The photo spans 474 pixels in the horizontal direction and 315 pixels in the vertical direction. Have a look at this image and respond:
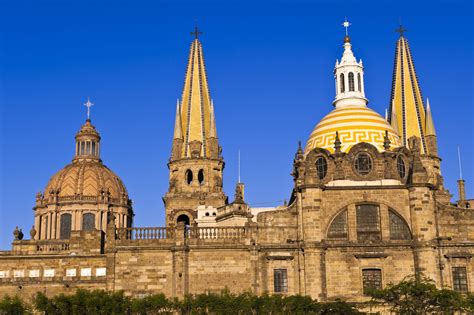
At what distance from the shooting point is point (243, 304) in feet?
145

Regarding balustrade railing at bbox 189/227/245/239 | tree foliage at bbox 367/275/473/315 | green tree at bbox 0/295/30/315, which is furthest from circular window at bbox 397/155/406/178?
green tree at bbox 0/295/30/315

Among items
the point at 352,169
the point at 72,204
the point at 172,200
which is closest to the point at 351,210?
the point at 352,169

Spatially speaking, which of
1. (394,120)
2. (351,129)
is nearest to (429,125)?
(394,120)

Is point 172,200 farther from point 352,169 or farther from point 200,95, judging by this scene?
point 352,169

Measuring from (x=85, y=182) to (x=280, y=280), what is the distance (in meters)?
34.7

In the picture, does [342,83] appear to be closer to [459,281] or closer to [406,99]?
[406,99]

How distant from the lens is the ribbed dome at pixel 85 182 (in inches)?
3120

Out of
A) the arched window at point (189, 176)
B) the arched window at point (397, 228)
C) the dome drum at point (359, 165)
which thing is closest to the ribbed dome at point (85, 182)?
the arched window at point (189, 176)

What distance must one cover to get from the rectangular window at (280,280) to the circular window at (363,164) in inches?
350

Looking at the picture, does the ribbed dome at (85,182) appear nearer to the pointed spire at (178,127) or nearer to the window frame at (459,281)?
the pointed spire at (178,127)

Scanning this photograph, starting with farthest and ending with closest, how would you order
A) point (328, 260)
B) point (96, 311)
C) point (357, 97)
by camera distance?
point (357, 97)
point (328, 260)
point (96, 311)

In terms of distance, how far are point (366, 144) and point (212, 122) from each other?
85.7 feet

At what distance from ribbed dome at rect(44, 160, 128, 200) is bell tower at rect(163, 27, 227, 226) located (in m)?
8.33

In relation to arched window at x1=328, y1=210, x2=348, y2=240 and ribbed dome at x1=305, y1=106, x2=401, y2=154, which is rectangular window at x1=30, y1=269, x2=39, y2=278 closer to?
arched window at x1=328, y1=210, x2=348, y2=240
